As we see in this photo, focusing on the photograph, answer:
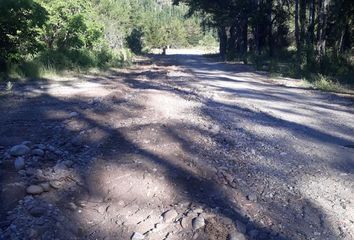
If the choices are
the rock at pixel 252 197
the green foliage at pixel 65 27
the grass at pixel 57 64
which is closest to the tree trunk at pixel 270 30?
the grass at pixel 57 64

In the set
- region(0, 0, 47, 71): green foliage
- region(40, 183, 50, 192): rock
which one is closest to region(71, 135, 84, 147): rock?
region(40, 183, 50, 192): rock

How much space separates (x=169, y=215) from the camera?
3.64 meters

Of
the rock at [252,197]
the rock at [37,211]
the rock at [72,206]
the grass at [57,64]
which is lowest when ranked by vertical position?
the rock at [252,197]

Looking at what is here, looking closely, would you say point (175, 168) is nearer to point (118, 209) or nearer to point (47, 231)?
point (118, 209)

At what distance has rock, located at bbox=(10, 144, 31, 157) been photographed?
4.59 metres

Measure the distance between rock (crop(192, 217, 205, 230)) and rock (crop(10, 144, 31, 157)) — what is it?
2194mm

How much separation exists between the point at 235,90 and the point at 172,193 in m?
8.70

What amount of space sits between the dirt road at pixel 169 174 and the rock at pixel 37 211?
12 millimetres

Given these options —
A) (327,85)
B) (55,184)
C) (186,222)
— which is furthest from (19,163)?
(327,85)

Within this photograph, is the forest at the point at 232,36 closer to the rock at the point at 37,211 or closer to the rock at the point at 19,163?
the rock at the point at 19,163

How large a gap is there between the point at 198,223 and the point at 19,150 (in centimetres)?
230

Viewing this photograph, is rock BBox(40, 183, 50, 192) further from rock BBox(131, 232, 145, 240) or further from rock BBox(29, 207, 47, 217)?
rock BBox(131, 232, 145, 240)

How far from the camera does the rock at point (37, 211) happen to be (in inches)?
135

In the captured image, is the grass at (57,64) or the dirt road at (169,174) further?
the grass at (57,64)
